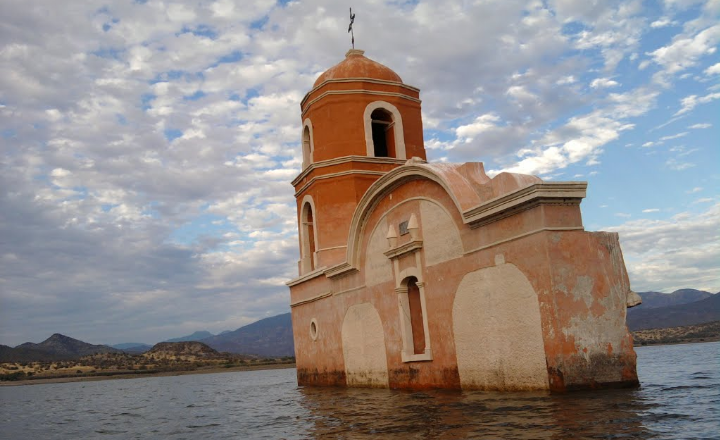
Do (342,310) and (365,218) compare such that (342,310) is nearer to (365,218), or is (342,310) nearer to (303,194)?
(365,218)

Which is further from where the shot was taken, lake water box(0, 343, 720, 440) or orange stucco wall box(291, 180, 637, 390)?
orange stucco wall box(291, 180, 637, 390)

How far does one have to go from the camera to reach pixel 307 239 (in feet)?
66.5

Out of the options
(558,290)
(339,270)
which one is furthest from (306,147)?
(558,290)

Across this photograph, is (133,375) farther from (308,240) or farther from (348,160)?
(348,160)

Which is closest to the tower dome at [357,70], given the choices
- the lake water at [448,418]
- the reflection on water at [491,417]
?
the lake water at [448,418]

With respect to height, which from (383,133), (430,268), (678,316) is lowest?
(678,316)

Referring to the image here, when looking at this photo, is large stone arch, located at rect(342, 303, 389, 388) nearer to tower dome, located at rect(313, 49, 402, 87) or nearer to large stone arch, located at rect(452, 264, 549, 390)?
large stone arch, located at rect(452, 264, 549, 390)

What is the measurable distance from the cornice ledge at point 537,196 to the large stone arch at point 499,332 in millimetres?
943

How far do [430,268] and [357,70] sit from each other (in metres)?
8.70

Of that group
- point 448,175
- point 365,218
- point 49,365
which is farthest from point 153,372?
point 448,175

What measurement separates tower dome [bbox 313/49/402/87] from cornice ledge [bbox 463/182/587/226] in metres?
9.88

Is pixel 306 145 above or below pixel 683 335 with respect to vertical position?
above

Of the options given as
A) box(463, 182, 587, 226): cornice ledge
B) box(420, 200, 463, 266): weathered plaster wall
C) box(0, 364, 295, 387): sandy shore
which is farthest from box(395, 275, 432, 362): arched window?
box(0, 364, 295, 387): sandy shore

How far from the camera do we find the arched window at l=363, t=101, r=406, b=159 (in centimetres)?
1886
